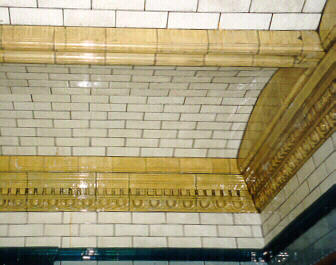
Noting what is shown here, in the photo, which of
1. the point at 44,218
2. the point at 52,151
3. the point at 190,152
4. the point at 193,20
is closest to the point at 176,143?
the point at 190,152

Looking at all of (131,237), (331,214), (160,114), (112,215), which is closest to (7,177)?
(112,215)

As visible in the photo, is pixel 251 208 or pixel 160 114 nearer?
pixel 160 114

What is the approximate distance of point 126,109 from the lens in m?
4.10

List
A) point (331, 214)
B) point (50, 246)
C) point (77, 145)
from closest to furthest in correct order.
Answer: point (331, 214) → point (50, 246) → point (77, 145)

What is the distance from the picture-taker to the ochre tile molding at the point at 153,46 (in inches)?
120

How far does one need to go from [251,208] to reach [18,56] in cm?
278

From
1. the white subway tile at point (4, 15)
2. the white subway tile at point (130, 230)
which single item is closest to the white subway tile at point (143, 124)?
the white subway tile at point (130, 230)

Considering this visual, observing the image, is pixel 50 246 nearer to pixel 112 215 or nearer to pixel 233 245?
pixel 112 215

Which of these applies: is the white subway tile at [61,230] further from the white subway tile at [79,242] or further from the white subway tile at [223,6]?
the white subway tile at [223,6]

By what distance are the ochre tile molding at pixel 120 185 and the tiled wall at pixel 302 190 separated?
36cm

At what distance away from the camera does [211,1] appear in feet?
9.99

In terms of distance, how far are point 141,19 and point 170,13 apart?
22cm

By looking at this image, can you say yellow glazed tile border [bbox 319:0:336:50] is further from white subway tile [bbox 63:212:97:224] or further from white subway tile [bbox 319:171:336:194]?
white subway tile [bbox 63:212:97:224]

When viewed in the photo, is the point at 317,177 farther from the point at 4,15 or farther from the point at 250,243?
the point at 4,15
